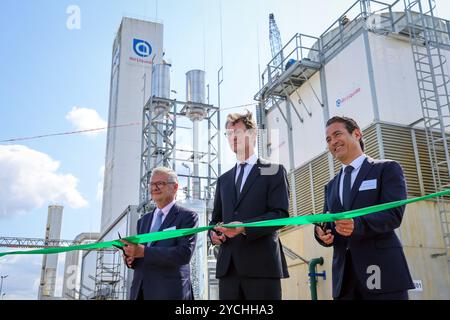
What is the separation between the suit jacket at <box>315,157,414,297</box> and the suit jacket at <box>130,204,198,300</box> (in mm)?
1000

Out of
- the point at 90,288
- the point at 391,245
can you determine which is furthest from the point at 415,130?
the point at 90,288

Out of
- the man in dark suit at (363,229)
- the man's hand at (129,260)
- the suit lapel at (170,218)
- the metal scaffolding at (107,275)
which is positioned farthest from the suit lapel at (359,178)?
the metal scaffolding at (107,275)

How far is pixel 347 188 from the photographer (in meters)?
2.73

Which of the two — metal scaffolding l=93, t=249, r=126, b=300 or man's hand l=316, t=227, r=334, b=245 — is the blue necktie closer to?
man's hand l=316, t=227, r=334, b=245

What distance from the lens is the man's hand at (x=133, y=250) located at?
9.08 feet

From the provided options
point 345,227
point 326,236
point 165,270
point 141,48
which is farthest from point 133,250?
point 141,48

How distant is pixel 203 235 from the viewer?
32.9 feet

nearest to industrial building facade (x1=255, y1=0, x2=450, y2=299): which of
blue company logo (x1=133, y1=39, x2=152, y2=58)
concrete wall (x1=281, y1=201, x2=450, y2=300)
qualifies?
concrete wall (x1=281, y1=201, x2=450, y2=300)

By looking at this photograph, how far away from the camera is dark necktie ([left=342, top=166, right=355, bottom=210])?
2679mm

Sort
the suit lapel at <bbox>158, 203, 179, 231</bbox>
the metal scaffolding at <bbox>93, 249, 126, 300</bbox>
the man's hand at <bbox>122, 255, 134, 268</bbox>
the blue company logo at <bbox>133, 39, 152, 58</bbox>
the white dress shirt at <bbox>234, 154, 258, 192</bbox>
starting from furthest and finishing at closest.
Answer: the blue company logo at <bbox>133, 39, 152, 58</bbox>
the metal scaffolding at <bbox>93, 249, 126, 300</bbox>
the suit lapel at <bbox>158, 203, 179, 231</bbox>
the white dress shirt at <bbox>234, 154, 258, 192</bbox>
the man's hand at <bbox>122, 255, 134, 268</bbox>

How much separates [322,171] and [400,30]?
3665mm

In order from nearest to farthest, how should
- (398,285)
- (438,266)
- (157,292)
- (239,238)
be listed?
1. (398,285)
2. (239,238)
3. (157,292)
4. (438,266)

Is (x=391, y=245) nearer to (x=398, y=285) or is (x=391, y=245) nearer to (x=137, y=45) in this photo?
(x=398, y=285)

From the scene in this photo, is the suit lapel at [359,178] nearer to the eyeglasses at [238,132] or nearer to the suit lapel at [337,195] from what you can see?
the suit lapel at [337,195]
